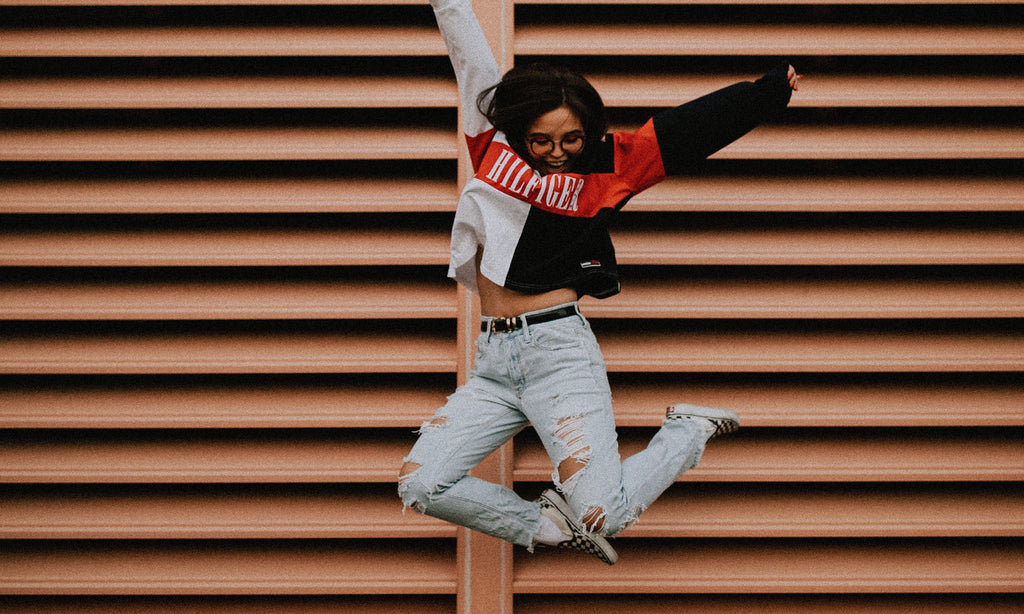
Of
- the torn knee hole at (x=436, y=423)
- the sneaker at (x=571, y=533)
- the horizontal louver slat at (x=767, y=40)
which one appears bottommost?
the sneaker at (x=571, y=533)

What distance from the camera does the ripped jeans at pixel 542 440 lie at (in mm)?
1530

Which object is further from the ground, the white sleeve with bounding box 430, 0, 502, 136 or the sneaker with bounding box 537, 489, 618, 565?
the white sleeve with bounding box 430, 0, 502, 136

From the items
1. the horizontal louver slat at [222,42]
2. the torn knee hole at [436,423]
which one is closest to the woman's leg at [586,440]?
the torn knee hole at [436,423]

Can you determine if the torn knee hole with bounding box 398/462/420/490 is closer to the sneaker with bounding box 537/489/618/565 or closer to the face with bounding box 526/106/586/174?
the sneaker with bounding box 537/489/618/565

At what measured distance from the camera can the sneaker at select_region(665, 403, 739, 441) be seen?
66.4 inches

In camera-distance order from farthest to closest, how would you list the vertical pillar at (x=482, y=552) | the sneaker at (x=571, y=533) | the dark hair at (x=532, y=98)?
the vertical pillar at (x=482, y=552) → the sneaker at (x=571, y=533) → the dark hair at (x=532, y=98)

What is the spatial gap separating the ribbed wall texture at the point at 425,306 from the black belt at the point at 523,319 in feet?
1.00

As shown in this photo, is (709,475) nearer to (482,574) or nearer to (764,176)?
(482,574)

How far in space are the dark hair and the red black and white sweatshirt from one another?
0.04m

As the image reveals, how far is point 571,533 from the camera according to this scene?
1664 mm

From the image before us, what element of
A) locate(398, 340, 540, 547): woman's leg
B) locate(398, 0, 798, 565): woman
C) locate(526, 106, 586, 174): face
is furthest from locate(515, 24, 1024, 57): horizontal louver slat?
locate(398, 340, 540, 547): woman's leg

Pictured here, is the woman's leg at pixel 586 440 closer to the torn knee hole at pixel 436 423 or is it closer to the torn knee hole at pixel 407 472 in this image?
the torn knee hole at pixel 436 423

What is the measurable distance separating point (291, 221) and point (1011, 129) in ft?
7.62

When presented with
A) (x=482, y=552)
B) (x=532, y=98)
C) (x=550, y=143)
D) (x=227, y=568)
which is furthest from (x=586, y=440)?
(x=227, y=568)
